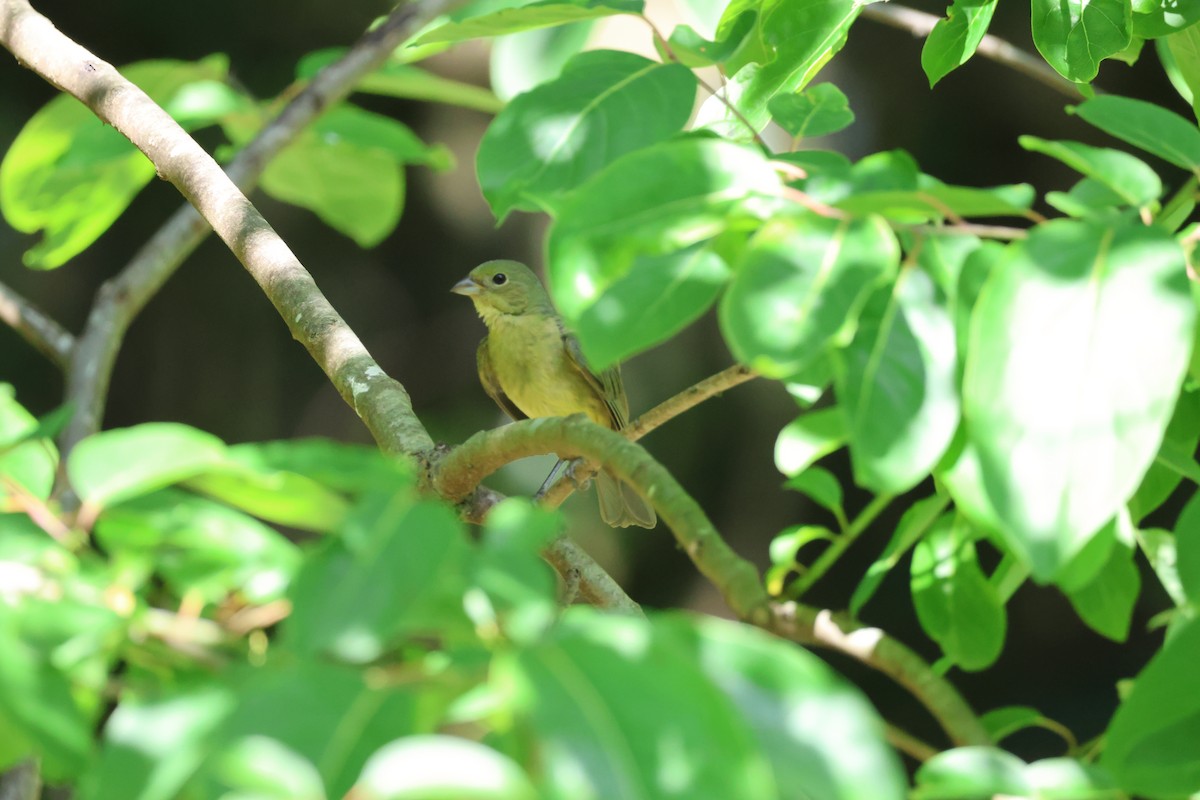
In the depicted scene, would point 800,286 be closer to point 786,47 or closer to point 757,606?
point 757,606

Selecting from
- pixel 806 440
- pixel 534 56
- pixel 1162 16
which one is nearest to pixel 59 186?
pixel 534 56

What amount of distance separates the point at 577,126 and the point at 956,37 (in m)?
0.77

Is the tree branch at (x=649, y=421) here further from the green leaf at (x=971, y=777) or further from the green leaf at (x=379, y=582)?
the green leaf at (x=379, y=582)

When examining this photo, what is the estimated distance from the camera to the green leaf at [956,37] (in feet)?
5.68

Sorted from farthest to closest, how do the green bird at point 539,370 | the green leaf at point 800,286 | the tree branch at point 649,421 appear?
the green bird at point 539,370
the tree branch at point 649,421
the green leaf at point 800,286

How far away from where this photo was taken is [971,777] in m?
0.80

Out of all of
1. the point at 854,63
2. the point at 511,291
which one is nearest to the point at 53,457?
the point at 511,291

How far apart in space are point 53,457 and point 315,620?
0.40 m

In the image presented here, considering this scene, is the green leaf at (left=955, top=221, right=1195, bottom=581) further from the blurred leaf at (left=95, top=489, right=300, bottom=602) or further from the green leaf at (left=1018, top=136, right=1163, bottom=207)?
the blurred leaf at (left=95, top=489, right=300, bottom=602)

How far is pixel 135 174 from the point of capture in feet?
9.90

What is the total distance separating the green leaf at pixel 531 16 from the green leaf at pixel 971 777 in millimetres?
975

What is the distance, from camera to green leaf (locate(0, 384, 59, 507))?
84cm

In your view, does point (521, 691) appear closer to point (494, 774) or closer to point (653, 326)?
point (494, 774)

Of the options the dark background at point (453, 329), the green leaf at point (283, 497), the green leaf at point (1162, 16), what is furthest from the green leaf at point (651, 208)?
the dark background at point (453, 329)
